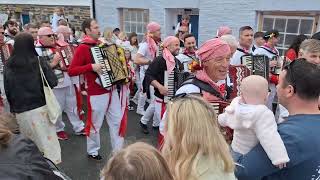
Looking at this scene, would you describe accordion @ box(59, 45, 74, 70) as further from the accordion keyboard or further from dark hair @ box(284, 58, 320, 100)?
dark hair @ box(284, 58, 320, 100)

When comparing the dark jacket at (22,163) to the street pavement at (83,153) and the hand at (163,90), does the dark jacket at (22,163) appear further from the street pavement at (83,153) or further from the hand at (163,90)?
the hand at (163,90)

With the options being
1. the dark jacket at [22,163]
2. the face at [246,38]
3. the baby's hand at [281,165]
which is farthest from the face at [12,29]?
the baby's hand at [281,165]

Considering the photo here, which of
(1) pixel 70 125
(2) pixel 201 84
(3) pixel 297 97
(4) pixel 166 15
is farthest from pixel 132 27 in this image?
(3) pixel 297 97

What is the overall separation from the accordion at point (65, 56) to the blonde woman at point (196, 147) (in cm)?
393

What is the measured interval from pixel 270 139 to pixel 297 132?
7.2 inches

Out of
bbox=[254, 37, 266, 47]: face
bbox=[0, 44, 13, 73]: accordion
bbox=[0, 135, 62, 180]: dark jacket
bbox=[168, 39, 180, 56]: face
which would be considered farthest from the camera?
bbox=[254, 37, 266, 47]: face

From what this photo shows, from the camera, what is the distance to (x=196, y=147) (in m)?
1.80

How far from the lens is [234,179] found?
1854 millimetres

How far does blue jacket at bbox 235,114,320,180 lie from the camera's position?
1695 millimetres

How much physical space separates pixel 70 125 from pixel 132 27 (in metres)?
6.23

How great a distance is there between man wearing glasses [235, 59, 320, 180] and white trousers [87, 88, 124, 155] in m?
2.73

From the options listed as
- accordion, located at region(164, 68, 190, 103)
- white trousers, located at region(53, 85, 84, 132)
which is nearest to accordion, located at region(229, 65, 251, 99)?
accordion, located at region(164, 68, 190, 103)

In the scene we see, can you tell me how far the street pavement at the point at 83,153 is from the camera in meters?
4.45

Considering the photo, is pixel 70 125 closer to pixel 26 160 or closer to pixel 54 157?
pixel 54 157
